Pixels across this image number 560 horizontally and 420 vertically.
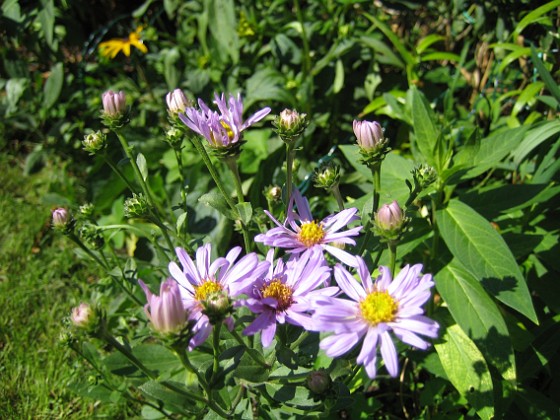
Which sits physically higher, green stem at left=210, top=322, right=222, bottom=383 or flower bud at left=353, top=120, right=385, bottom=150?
flower bud at left=353, top=120, right=385, bottom=150

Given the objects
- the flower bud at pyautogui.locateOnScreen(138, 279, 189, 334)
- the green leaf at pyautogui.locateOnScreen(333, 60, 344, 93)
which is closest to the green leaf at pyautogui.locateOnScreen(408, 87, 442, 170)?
the green leaf at pyautogui.locateOnScreen(333, 60, 344, 93)

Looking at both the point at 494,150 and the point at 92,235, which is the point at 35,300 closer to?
the point at 92,235

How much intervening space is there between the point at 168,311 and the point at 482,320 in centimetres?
97

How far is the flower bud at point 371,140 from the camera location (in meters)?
1.21

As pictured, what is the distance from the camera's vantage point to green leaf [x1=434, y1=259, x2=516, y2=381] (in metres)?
1.50

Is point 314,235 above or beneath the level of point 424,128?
beneath

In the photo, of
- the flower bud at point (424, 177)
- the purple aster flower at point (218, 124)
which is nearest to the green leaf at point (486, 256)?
the flower bud at point (424, 177)

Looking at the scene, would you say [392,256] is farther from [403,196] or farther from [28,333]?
[28,333]

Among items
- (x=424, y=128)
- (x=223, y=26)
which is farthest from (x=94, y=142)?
(x=223, y=26)

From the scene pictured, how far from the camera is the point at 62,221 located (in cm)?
153

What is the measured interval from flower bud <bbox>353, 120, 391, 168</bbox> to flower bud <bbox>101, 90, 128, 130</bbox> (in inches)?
25.5

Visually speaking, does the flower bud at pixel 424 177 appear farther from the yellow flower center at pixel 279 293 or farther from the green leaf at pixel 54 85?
the green leaf at pixel 54 85

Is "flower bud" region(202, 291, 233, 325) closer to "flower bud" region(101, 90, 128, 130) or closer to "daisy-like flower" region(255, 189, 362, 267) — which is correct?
"daisy-like flower" region(255, 189, 362, 267)

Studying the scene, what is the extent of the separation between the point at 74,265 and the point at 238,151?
1.75 metres
